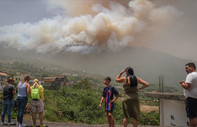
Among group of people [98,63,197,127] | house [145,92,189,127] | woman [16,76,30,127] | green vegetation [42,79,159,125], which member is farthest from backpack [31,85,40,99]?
green vegetation [42,79,159,125]

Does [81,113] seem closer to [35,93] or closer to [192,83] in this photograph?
[35,93]

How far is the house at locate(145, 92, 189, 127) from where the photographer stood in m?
7.46

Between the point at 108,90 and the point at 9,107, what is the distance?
3506 millimetres

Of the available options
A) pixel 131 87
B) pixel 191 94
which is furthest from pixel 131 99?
pixel 191 94

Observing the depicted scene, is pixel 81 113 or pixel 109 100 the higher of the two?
pixel 109 100

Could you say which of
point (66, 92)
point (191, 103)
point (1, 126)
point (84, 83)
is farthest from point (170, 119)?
point (84, 83)

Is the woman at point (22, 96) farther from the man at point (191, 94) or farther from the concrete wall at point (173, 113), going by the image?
the concrete wall at point (173, 113)

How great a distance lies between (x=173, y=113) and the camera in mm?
8117

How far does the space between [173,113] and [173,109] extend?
6.9 inches

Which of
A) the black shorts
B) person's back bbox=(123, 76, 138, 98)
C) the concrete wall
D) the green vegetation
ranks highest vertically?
person's back bbox=(123, 76, 138, 98)

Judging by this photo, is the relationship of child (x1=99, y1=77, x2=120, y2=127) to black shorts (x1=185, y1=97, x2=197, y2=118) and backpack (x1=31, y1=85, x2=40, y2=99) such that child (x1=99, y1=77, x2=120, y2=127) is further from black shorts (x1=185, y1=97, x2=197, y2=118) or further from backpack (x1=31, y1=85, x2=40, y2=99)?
backpack (x1=31, y1=85, x2=40, y2=99)

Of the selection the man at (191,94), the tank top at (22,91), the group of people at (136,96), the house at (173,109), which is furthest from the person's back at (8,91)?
the house at (173,109)

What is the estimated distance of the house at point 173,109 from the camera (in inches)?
294

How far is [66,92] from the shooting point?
20.9 meters
